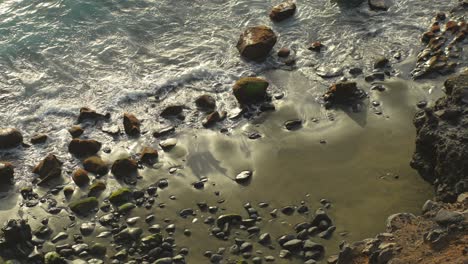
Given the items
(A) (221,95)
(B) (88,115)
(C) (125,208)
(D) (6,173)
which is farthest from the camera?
(A) (221,95)

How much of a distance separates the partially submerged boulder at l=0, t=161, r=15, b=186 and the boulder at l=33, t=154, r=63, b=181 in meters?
0.40

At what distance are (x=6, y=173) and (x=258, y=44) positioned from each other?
18.0ft

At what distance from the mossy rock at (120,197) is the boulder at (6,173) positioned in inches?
74.9

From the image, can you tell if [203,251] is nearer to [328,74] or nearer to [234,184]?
[234,184]

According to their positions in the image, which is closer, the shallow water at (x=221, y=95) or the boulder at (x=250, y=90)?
the shallow water at (x=221, y=95)

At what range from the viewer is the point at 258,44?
40.0ft

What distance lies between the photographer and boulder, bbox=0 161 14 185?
9719 millimetres

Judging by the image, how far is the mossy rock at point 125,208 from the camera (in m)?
8.93

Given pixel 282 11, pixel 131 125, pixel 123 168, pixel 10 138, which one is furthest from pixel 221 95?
pixel 10 138

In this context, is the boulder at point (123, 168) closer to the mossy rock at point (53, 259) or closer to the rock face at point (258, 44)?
the mossy rock at point (53, 259)

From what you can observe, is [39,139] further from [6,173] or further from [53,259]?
[53,259]

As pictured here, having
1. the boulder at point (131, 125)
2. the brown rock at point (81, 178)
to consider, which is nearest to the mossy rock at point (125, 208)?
the brown rock at point (81, 178)

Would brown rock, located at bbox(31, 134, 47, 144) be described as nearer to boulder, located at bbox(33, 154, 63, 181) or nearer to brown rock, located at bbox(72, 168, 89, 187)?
boulder, located at bbox(33, 154, 63, 181)

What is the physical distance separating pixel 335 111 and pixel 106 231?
14.6 feet
